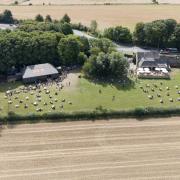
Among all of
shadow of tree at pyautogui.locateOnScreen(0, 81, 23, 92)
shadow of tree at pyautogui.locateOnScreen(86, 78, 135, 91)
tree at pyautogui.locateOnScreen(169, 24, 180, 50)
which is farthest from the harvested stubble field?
shadow of tree at pyautogui.locateOnScreen(0, 81, 23, 92)

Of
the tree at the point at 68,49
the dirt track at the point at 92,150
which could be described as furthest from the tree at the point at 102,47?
the dirt track at the point at 92,150

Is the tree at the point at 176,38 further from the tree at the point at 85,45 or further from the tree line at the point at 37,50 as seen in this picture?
the tree line at the point at 37,50

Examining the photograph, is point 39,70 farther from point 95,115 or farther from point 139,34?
point 139,34

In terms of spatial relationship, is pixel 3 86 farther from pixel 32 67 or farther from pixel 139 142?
pixel 139 142

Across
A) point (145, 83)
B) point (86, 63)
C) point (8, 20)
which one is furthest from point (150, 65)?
point (8, 20)

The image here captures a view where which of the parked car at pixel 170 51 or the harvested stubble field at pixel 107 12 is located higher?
the harvested stubble field at pixel 107 12

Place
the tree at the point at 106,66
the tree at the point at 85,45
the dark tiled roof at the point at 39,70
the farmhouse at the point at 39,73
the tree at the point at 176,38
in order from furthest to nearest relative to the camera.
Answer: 1. the tree at the point at 176,38
2. the tree at the point at 85,45
3. the tree at the point at 106,66
4. the dark tiled roof at the point at 39,70
5. the farmhouse at the point at 39,73
